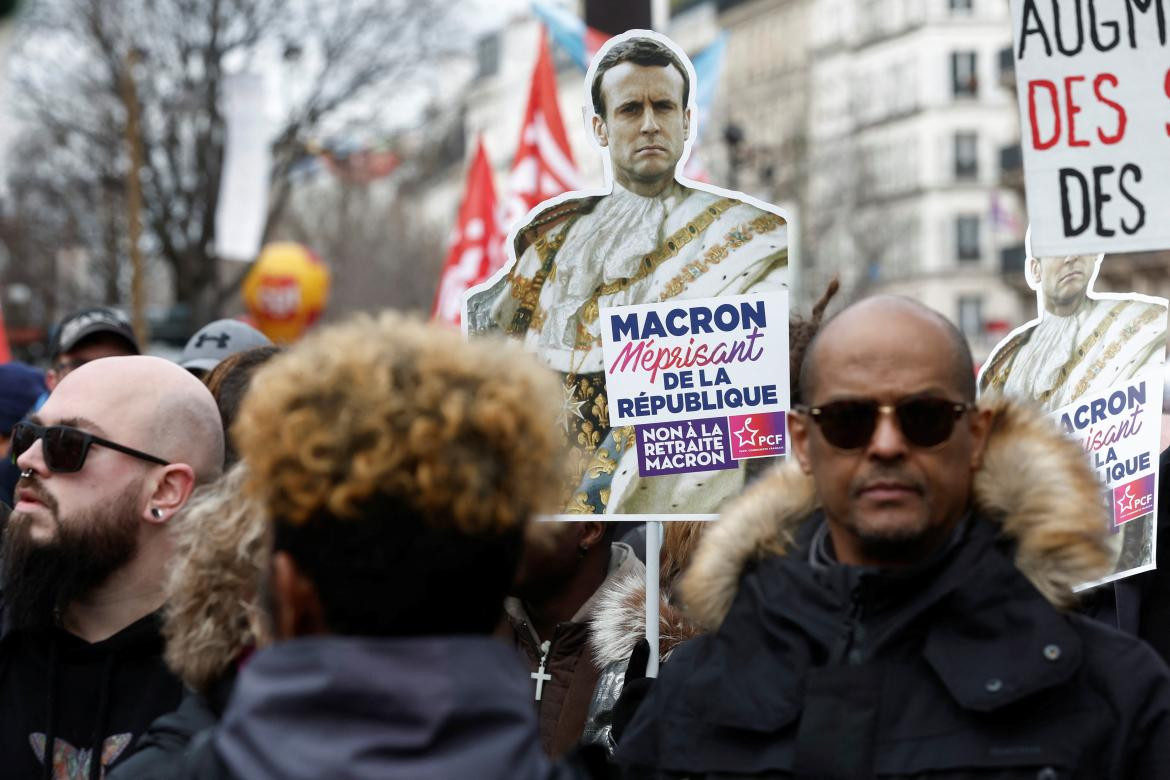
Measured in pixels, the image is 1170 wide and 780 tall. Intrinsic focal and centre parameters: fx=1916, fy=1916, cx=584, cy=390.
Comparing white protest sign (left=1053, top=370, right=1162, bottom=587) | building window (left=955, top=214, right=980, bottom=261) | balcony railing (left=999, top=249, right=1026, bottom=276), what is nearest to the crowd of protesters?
white protest sign (left=1053, top=370, right=1162, bottom=587)

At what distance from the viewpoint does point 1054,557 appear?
310 centimetres

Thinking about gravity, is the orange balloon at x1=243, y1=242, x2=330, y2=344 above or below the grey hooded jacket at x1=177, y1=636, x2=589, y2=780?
above

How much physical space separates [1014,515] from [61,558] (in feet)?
6.28

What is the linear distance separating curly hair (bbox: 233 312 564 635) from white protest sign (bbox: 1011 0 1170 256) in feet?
7.13

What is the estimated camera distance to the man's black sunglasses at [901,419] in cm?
321

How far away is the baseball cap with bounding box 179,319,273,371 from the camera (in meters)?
7.14

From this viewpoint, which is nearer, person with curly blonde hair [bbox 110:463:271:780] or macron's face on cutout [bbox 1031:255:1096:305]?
person with curly blonde hair [bbox 110:463:271:780]

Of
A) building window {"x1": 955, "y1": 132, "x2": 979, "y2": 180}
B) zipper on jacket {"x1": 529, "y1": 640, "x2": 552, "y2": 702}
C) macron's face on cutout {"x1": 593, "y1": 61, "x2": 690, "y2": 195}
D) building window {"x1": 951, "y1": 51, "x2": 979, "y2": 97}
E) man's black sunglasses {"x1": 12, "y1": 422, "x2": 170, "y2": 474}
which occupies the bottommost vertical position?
zipper on jacket {"x1": 529, "y1": 640, "x2": 552, "y2": 702}

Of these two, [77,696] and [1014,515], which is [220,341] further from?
[1014,515]

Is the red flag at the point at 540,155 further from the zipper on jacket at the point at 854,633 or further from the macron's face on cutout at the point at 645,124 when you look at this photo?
the zipper on jacket at the point at 854,633

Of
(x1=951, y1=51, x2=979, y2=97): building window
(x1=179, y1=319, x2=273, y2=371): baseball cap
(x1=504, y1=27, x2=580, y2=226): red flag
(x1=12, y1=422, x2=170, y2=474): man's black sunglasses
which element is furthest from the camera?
(x1=951, y1=51, x2=979, y2=97): building window

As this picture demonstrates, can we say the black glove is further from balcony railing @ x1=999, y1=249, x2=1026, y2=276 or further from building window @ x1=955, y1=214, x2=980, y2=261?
building window @ x1=955, y1=214, x2=980, y2=261

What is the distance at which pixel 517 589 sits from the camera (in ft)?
14.6

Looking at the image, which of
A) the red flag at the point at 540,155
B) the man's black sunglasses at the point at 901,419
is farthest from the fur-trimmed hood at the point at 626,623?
the red flag at the point at 540,155
